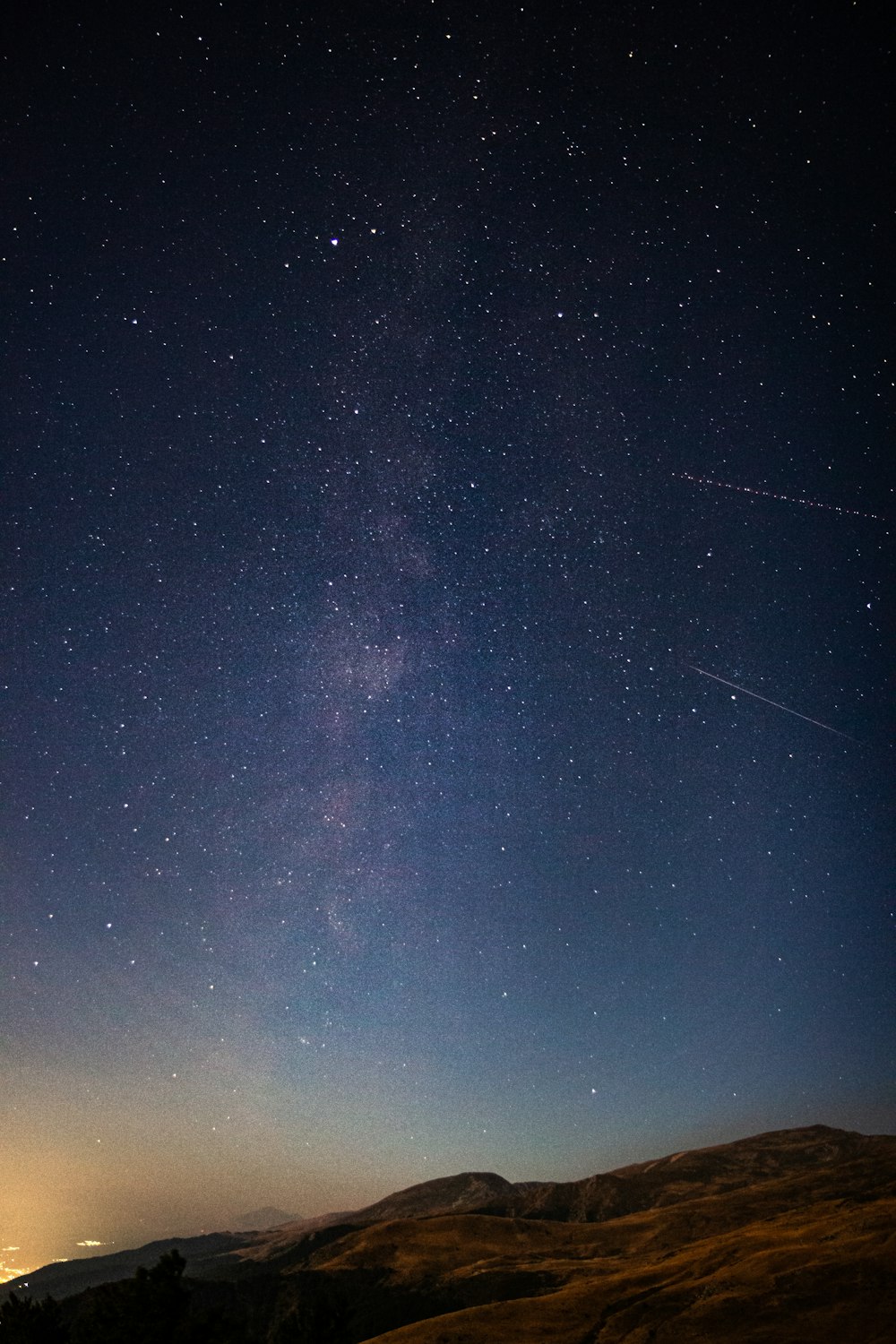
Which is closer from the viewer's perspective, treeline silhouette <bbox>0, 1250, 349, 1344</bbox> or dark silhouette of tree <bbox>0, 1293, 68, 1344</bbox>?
dark silhouette of tree <bbox>0, 1293, 68, 1344</bbox>

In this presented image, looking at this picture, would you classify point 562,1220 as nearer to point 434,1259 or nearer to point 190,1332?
point 434,1259

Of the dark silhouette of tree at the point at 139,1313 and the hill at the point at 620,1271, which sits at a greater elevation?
the dark silhouette of tree at the point at 139,1313

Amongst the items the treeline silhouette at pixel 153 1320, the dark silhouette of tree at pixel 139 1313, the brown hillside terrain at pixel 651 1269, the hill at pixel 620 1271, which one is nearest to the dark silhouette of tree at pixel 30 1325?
the treeline silhouette at pixel 153 1320

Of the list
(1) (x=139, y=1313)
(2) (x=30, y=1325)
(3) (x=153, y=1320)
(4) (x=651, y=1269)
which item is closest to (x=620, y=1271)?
(4) (x=651, y=1269)

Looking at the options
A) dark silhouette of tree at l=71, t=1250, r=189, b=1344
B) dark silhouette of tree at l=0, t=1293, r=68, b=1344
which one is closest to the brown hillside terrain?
dark silhouette of tree at l=71, t=1250, r=189, b=1344

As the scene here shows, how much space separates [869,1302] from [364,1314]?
266 feet

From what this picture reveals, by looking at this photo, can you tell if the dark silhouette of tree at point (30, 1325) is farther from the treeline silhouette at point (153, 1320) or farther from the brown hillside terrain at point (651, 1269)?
the brown hillside terrain at point (651, 1269)

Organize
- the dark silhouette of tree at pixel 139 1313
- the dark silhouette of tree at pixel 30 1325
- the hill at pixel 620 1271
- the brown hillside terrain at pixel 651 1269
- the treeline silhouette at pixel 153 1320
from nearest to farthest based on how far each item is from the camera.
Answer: the dark silhouette of tree at pixel 30 1325 → the treeline silhouette at pixel 153 1320 → the dark silhouette of tree at pixel 139 1313 → the hill at pixel 620 1271 → the brown hillside terrain at pixel 651 1269

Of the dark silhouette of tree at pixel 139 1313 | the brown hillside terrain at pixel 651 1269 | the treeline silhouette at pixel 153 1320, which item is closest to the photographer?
the treeline silhouette at pixel 153 1320

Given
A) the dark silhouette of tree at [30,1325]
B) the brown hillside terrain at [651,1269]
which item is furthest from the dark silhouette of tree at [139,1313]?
the brown hillside terrain at [651,1269]

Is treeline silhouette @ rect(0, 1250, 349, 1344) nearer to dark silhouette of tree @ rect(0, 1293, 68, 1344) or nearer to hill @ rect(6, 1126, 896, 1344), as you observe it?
dark silhouette of tree @ rect(0, 1293, 68, 1344)

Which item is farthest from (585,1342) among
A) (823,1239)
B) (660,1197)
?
(660,1197)

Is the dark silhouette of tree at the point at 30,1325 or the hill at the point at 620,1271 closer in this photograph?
the dark silhouette of tree at the point at 30,1325

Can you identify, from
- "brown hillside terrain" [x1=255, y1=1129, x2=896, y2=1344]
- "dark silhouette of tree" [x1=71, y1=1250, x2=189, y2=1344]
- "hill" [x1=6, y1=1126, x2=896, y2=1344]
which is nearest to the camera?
"dark silhouette of tree" [x1=71, y1=1250, x2=189, y2=1344]
